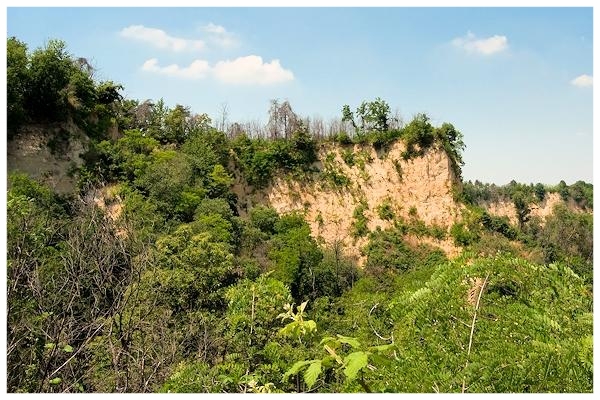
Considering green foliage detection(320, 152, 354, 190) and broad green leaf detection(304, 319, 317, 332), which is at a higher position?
green foliage detection(320, 152, 354, 190)

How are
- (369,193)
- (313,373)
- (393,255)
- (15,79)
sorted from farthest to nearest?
(369,193) < (393,255) < (15,79) < (313,373)

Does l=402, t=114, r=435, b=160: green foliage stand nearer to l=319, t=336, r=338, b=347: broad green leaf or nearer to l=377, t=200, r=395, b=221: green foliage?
l=377, t=200, r=395, b=221: green foliage

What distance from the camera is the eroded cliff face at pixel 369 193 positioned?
21.1 m

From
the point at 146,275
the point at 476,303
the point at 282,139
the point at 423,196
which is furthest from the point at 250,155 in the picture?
the point at 476,303

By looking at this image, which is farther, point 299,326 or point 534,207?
point 534,207

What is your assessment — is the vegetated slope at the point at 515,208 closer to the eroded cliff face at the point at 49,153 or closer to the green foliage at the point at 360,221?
the green foliage at the point at 360,221

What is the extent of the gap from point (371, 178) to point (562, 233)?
11047 millimetres

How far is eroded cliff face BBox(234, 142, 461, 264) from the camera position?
2109 centimetres

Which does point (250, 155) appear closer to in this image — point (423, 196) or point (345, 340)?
point (423, 196)

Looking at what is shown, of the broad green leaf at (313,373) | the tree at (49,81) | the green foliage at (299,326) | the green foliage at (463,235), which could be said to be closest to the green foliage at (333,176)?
the green foliage at (463,235)

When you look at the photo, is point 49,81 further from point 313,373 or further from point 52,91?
point 313,373

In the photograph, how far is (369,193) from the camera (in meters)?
21.7

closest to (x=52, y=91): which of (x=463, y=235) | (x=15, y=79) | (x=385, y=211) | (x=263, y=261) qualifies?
(x=15, y=79)

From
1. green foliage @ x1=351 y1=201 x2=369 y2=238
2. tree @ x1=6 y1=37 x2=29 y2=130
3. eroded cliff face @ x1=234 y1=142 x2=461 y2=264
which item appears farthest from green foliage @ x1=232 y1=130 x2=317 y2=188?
tree @ x1=6 y1=37 x2=29 y2=130
